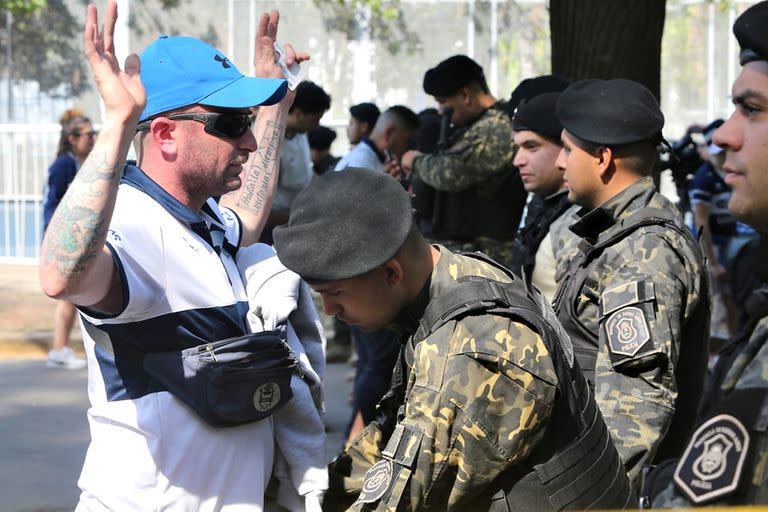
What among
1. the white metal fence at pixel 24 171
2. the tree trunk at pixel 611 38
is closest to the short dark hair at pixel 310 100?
the tree trunk at pixel 611 38

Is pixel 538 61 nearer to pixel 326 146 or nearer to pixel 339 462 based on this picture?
pixel 326 146

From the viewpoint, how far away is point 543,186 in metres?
4.86

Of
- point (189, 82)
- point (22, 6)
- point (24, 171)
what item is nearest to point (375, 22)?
point (22, 6)

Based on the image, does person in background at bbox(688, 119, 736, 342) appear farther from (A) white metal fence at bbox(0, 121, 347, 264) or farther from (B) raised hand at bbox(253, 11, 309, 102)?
(A) white metal fence at bbox(0, 121, 347, 264)

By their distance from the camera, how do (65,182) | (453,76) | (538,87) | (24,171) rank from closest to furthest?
(538,87) < (453,76) < (65,182) < (24,171)

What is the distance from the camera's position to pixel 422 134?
8.76 m

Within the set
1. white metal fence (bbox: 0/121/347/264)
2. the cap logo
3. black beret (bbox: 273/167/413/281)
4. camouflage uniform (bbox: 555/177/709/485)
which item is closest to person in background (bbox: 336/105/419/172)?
camouflage uniform (bbox: 555/177/709/485)

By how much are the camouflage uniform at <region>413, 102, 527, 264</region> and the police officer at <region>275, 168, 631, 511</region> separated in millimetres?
3753

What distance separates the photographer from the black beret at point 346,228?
2.41 metres

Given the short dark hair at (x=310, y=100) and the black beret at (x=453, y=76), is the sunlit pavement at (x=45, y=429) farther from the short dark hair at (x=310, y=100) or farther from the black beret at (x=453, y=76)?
the black beret at (x=453, y=76)

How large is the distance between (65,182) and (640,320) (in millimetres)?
6767

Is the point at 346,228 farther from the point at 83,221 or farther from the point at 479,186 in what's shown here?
the point at 479,186

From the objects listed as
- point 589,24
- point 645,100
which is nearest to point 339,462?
point 645,100

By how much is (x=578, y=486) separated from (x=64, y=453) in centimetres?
485
